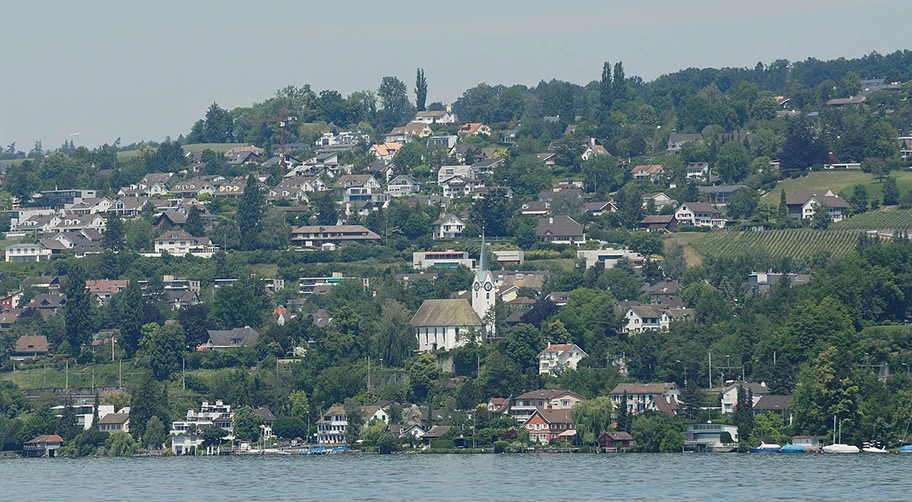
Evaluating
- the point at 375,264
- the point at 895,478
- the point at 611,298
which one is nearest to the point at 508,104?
the point at 375,264

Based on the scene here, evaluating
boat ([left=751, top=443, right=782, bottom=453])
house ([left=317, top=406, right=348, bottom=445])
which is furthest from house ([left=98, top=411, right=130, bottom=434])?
boat ([left=751, top=443, right=782, bottom=453])

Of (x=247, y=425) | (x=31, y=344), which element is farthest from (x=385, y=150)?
(x=247, y=425)

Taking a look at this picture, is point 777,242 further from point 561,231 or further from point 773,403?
point 773,403

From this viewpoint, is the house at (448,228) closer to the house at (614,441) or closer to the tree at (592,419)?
the tree at (592,419)

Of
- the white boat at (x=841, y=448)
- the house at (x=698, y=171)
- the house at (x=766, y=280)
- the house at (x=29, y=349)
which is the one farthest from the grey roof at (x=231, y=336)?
the house at (x=698, y=171)

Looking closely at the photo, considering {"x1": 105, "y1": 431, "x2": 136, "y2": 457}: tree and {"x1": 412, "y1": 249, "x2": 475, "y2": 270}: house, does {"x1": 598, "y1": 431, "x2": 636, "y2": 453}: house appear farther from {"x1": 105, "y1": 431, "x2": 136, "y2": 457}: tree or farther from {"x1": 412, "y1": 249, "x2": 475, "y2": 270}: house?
{"x1": 412, "y1": 249, "x2": 475, "y2": 270}: house

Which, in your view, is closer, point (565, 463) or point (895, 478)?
point (895, 478)

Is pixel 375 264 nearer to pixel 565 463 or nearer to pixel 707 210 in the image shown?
pixel 707 210
